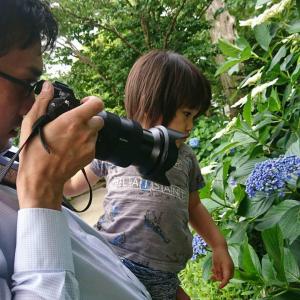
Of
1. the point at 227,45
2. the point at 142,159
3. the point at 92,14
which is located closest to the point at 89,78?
the point at 92,14

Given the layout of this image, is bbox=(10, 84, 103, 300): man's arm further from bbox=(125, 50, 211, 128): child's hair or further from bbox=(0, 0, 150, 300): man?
bbox=(125, 50, 211, 128): child's hair

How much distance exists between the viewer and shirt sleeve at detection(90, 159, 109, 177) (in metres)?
1.49

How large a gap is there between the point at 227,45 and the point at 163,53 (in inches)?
28.3

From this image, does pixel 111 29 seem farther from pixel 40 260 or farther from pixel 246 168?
pixel 40 260

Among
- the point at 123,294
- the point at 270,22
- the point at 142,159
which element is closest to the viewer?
the point at 123,294

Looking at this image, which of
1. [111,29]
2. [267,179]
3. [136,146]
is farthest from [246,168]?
[111,29]

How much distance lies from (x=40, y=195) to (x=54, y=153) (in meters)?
0.08

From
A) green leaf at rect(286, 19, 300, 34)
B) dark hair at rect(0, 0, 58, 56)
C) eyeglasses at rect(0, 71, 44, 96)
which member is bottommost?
eyeglasses at rect(0, 71, 44, 96)

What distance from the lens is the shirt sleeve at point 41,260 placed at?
709 millimetres

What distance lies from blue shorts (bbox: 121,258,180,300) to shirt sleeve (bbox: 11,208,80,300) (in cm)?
55

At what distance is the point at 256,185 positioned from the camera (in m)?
1.42

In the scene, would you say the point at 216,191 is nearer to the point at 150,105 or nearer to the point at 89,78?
the point at 150,105


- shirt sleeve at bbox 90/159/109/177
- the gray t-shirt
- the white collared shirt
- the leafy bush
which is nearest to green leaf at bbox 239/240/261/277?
the leafy bush

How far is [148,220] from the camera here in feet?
4.31
